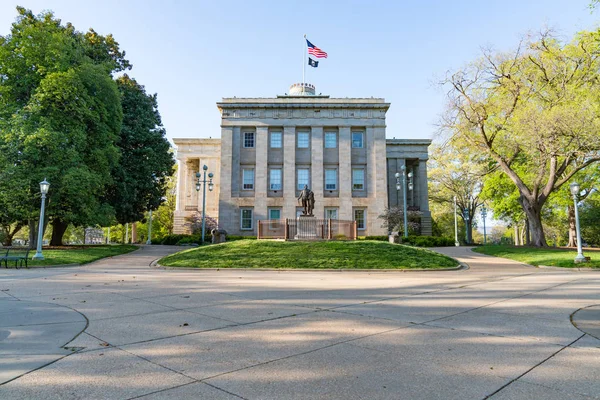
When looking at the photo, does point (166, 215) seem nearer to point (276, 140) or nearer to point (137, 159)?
point (276, 140)

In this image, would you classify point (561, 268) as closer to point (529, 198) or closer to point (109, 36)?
point (529, 198)

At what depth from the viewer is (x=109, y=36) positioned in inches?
1447

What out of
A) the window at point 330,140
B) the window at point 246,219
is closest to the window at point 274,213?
the window at point 246,219

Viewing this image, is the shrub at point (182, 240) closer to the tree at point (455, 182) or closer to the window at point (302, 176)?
the window at point (302, 176)

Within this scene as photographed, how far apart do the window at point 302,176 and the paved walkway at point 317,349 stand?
3360 cm

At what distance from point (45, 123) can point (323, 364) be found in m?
26.4

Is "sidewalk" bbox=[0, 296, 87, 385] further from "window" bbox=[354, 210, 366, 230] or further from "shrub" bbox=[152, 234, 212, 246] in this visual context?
"window" bbox=[354, 210, 366, 230]

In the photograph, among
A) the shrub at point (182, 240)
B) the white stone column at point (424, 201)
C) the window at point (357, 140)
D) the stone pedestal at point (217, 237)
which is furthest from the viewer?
the white stone column at point (424, 201)

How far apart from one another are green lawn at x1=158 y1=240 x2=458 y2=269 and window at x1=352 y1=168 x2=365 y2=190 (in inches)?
818

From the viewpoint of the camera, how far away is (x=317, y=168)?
41.6m

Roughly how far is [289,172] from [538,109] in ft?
77.0

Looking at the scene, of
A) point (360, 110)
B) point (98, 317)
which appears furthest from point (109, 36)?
point (98, 317)

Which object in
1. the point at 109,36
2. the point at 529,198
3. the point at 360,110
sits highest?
the point at 109,36

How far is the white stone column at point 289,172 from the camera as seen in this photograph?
134 ft
